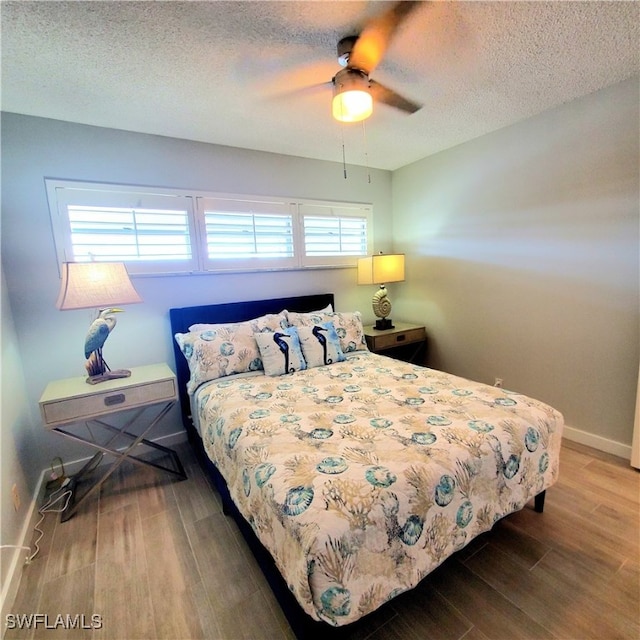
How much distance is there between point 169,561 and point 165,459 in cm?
107

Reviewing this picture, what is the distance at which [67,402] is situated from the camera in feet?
6.14

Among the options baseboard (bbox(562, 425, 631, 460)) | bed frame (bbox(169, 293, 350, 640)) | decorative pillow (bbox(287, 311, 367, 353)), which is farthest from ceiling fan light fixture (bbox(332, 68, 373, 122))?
baseboard (bbox(562, 425, 631, 460))

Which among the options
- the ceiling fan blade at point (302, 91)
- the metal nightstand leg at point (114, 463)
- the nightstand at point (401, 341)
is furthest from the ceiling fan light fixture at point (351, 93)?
the metal nightstand leg at point (114, 463)

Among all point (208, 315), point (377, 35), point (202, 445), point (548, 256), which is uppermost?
point (377, 35)

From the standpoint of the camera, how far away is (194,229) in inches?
106

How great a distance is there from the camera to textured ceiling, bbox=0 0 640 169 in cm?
139

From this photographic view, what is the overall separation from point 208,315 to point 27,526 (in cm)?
165

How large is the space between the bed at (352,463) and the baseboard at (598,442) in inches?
39.4

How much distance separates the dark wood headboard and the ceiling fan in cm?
171

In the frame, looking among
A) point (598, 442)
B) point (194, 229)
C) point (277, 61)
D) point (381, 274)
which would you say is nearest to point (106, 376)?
point (194, 229)

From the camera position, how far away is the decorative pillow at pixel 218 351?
2.29 meters

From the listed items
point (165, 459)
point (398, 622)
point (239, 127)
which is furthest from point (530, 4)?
point (165, 459)

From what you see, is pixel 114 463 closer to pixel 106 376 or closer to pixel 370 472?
pixel 106 376

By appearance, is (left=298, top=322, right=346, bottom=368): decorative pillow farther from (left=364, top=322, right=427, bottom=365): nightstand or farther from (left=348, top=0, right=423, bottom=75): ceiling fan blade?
(left=348, top=0, right=423, bottom=75): ceiling fan blade
